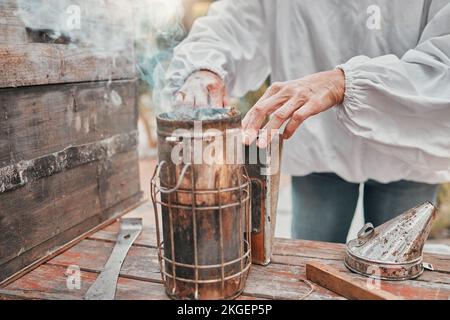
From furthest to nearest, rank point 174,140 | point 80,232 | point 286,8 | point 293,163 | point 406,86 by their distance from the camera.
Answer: point 293,163, point 286,8, point 80,232, point 406,86, point 174,140

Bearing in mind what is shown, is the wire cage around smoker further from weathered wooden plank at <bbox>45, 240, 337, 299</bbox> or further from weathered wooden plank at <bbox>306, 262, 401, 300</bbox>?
weathered wooden plank at <bbox>306, 262, 401, 300</bbox>

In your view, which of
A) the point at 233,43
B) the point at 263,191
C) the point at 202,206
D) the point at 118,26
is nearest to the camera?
the point at 202,206

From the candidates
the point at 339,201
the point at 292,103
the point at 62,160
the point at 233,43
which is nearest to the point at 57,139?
the point at 62,160

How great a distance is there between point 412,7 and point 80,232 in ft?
4.78

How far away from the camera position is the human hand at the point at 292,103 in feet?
4.29

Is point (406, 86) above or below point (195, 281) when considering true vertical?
above

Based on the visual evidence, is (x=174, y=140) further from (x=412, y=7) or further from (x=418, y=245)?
(x=412, y=7)

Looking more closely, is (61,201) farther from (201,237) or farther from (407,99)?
(407,99)

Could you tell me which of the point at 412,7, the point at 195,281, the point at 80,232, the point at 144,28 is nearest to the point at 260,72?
the point at 144,28

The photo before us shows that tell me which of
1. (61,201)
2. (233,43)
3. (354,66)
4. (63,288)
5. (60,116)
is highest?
(233,43)

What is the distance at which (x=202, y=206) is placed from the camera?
1104 millimetres

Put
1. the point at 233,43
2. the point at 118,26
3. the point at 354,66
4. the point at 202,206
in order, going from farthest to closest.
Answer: the point at 233,43 → the point at 118,26 → the point at 354,66 → the point at 202,206

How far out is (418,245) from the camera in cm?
126

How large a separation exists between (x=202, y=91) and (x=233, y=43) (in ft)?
1.54
